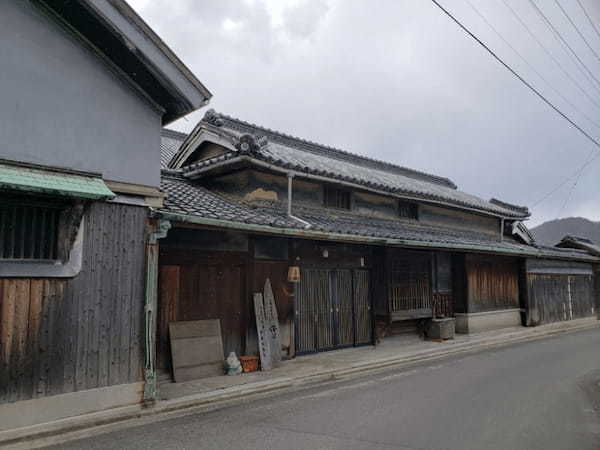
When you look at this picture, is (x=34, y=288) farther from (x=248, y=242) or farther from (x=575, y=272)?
(x=575, y=272)

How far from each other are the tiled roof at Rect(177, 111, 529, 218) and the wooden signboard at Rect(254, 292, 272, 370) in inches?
134

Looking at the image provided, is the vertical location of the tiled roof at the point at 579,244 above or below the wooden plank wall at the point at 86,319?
above

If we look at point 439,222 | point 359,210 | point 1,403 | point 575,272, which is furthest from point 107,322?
point 575,272

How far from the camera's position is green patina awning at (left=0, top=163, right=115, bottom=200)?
561 centimetres

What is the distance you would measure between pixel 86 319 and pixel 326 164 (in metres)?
10.8

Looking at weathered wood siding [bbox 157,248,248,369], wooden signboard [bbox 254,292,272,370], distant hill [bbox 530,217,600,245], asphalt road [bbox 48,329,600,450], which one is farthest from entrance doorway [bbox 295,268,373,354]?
distant hill [bbox 530,217,600,245]

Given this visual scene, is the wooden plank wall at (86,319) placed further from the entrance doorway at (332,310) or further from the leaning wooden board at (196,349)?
the entrance doorway at (332,310)

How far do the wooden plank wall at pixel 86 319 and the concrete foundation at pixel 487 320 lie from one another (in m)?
13.1

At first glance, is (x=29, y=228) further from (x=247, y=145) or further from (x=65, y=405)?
(x=247, y=145)

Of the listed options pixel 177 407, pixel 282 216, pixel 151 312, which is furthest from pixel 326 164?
pixel 177 407

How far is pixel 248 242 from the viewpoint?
34.4 feet

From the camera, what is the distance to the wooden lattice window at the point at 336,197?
1343 centimetres

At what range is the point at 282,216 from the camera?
1111 centimetres

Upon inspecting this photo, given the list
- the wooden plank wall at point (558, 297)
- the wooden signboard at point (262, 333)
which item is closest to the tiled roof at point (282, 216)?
the wooden signboard at point (262, 333)
